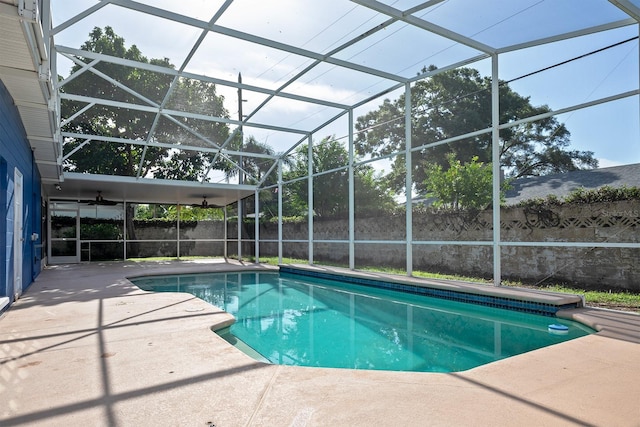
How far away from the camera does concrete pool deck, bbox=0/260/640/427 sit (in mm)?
1868

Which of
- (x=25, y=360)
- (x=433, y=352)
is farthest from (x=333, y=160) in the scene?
(x=25, y=360)

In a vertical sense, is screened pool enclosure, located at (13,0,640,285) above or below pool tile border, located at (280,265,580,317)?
above

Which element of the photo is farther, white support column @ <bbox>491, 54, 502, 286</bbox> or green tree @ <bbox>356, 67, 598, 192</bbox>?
green tree @ <bbox>356, 67, 598, 192</bbox>

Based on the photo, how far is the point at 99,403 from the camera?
202cm

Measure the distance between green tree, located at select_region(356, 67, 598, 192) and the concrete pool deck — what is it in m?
9.51

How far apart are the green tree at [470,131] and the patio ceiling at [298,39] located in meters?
5.05

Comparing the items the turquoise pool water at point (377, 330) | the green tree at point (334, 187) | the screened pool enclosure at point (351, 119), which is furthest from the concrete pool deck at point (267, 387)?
the green tree at point (334, 187)

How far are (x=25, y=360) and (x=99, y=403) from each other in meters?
1.17

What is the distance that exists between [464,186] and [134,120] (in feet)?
33.6

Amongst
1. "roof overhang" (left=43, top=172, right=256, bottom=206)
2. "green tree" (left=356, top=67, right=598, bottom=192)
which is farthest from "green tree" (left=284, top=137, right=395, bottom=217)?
"roof overhang" (left=43, top=172, right=256, bottom=206)

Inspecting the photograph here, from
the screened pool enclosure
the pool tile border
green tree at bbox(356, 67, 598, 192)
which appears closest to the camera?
the pool tile border

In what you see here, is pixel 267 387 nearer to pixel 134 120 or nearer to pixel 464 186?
pixel 464 186

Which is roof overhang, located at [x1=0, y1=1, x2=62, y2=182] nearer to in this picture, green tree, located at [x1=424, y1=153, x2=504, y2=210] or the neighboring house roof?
the neighboring house roof

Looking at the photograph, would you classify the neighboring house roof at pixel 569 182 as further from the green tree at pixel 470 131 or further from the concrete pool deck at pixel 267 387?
the concrete pool deck at pixel 267 387
